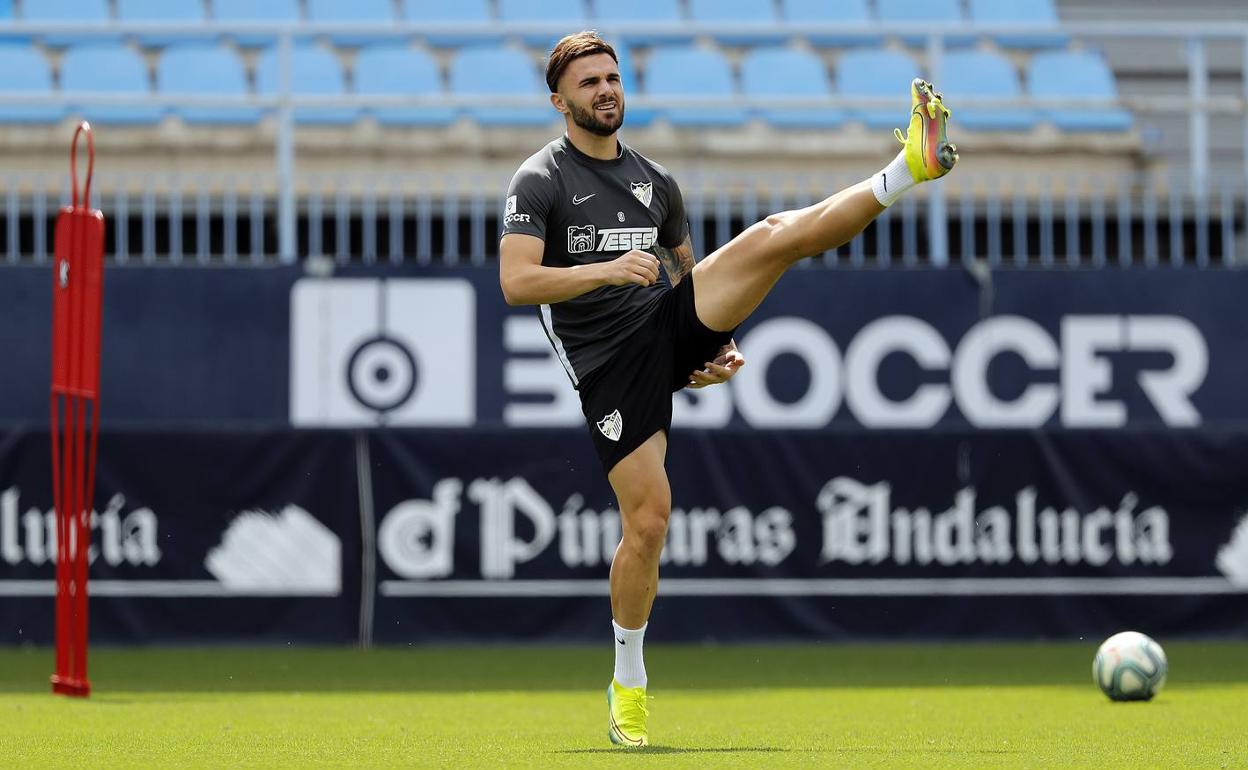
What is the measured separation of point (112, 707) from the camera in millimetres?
7230

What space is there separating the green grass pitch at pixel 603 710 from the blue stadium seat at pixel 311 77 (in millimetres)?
4790

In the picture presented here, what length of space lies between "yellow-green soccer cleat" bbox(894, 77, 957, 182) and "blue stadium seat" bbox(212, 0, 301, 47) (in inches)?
406

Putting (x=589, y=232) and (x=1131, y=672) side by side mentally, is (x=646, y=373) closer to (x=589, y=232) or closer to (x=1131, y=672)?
(x=589, y=232)

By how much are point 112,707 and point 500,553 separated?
3418 millimetres

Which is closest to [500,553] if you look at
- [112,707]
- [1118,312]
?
[112,707]

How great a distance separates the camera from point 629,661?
5.74 meters

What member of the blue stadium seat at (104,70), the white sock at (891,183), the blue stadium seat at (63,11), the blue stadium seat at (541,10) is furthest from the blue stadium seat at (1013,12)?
the white sock at (891,183)

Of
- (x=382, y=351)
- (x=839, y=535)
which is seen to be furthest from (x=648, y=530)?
(x=382, y=351)

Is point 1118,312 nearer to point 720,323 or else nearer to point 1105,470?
point 1105,470

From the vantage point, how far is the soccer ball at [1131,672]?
23.9 feet

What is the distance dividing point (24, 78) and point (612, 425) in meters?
9.70

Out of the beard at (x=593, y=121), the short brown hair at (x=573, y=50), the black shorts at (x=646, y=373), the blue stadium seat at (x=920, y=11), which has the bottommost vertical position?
the black shorts at (x=646, y=373)

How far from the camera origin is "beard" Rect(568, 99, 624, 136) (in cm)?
588

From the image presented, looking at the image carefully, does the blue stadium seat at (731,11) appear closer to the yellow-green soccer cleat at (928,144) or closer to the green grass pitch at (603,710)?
the green grass pitch at (603,710)
